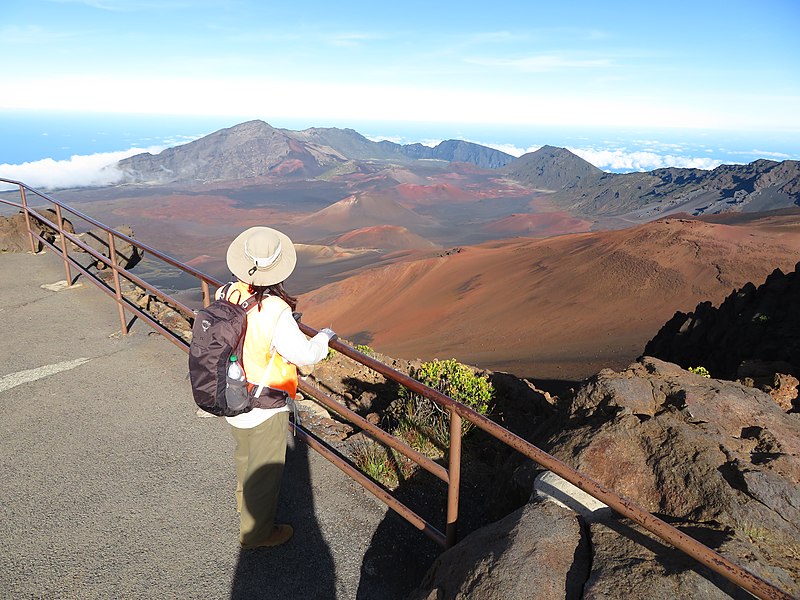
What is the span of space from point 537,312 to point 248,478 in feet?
63.9

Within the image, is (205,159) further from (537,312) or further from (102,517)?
(102,517)

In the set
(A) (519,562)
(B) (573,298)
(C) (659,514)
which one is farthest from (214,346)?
(B) (573,298)

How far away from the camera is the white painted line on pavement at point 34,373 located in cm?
461

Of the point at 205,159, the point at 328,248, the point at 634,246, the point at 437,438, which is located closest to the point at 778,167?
the point at 328,248

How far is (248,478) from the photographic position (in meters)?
2.77

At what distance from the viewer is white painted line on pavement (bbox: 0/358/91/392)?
15.1ft

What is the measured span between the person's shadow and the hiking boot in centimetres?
2

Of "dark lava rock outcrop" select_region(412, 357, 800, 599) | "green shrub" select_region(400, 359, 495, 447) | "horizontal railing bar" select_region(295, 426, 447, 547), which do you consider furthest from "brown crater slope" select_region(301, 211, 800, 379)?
"horizontal railing bar" select_region(295, 426, 447, 547)

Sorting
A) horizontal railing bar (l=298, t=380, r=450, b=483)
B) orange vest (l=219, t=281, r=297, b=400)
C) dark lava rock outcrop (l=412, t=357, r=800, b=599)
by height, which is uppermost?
orange vest (l=219, t=281, r=297, b=400)

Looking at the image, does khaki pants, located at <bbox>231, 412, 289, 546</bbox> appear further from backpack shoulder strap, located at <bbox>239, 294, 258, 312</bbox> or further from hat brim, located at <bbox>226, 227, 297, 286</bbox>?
hat brim, located at <bbox>226, 227, 297, 286</bbox>

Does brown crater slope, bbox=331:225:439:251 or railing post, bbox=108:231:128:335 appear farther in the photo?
brown crater slope, bbox=331:225:439:251

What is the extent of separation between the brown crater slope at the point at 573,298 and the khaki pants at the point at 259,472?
12180 millimetres

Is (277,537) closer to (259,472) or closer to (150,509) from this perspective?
(259,472)

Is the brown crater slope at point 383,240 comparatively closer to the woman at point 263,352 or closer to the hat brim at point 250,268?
the woman at point 263,352
